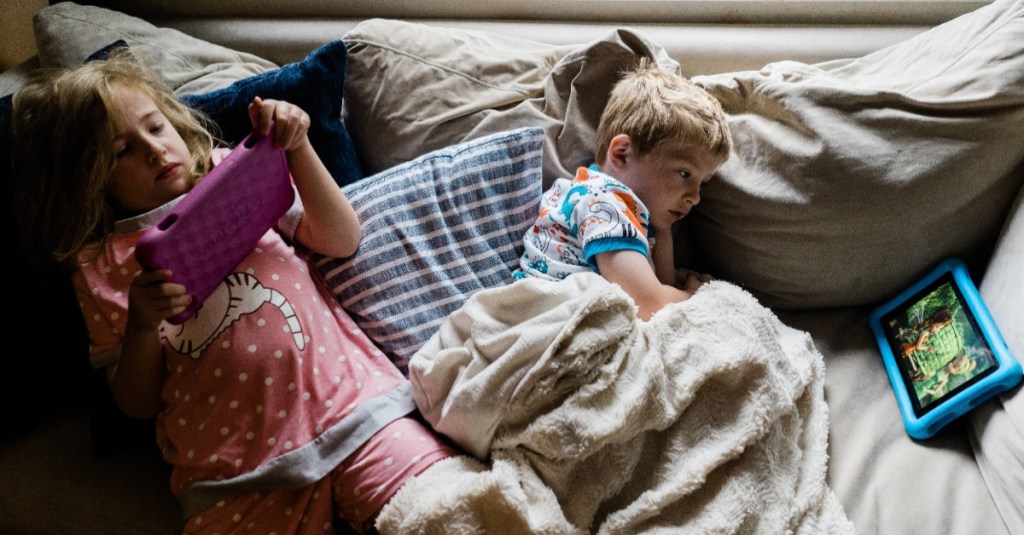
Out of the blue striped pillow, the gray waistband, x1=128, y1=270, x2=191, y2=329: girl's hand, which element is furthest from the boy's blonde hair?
x1=128, y1=270, x2=191, y2=329: girl's hand

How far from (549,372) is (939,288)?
27.8 inches

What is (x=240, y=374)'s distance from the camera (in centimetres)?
99

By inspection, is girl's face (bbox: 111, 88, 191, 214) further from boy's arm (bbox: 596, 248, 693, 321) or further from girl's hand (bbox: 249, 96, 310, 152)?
boy's arm (bbox: 596, 248, 693, 321)

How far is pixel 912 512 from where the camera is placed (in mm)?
985

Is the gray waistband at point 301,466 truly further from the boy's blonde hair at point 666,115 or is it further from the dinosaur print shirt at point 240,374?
the boy's blonde hair at point 666,115

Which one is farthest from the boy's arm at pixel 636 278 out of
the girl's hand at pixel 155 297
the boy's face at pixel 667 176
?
the girl's hand at pixel 155 297

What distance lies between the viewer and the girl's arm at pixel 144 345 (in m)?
0.87

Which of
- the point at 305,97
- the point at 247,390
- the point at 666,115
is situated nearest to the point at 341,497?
the point at 247,390

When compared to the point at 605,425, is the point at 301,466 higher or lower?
lower

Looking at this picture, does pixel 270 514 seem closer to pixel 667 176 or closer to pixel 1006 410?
pixel 667 176

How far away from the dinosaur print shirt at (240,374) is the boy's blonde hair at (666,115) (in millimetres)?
583

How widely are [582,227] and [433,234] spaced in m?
0.25

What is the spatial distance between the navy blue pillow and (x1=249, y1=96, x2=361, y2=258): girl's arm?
117 mm

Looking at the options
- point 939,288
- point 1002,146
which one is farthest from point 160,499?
point 1002,146
